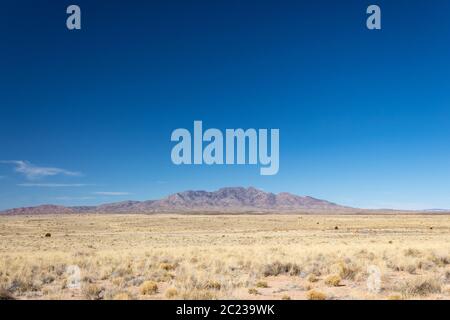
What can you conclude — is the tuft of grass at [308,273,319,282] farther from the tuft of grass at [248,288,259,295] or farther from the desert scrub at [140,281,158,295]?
the desert scrub at [140,281,158,295]

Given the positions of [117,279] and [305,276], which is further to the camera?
[305,276]

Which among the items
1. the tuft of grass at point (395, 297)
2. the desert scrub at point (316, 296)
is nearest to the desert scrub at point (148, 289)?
the desert scrub at point (316, 296)

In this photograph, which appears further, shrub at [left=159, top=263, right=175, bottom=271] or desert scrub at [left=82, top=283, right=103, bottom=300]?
shrub at [left=159, top=263, right=175, bottom=271]

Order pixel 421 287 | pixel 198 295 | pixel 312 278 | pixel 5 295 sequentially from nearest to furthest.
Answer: pixel 198 295, pixel 5 295, pixel 421 287, pixel 312 278

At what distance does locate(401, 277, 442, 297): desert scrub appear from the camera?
1216 cm

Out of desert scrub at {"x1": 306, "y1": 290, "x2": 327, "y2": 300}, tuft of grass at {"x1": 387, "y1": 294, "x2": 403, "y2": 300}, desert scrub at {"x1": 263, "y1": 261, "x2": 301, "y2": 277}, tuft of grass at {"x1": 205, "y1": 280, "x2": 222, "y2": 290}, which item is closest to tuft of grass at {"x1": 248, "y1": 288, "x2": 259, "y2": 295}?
tuft of grass at {"x1": 205, "y1": 280, "x2": 222, "y2": 290}

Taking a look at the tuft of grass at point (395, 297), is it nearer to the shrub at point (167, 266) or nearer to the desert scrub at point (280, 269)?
the desert scrub at point (280, 269)

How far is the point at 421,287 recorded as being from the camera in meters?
12.6

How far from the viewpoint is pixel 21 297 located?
12.3m

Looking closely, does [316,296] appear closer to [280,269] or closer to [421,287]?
[421,287]

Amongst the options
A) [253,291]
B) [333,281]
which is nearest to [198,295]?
[253,291]
